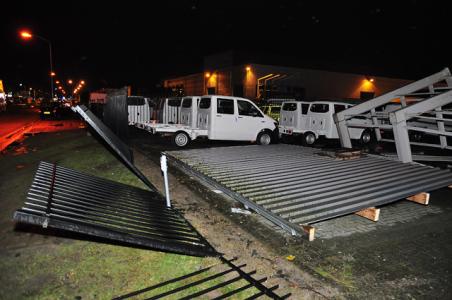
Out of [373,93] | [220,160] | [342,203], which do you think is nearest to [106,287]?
[342,203]

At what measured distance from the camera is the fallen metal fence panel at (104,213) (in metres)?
2.59

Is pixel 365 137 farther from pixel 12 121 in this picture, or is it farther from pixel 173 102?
pixel 12 121

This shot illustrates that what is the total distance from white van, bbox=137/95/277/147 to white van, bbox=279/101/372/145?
6.33 feet

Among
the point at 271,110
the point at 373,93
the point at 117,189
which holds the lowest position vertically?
the point at 117,189

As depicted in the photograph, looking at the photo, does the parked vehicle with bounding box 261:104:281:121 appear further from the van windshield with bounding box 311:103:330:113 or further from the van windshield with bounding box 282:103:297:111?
the van windshield with bounding box 311:103:330:113

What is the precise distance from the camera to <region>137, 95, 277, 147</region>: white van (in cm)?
1171

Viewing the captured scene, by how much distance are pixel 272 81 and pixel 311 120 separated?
14.9 meters

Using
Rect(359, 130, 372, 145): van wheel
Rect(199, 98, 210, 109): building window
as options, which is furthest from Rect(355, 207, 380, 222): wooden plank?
Rect(359, 130, 372, 145): van wheel

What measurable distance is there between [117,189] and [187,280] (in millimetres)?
2386

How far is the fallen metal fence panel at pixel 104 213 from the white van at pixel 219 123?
6702 millimetres

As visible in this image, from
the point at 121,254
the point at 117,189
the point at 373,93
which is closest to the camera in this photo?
the point at 121,254

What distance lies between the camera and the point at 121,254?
151 inches

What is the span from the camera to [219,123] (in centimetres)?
1173

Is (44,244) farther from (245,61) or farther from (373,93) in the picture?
(373,93)
